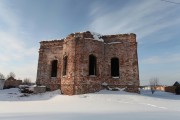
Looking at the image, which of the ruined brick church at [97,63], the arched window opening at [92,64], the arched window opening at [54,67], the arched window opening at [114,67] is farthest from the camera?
the arched window opening at [54,67]

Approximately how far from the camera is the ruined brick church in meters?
13.8

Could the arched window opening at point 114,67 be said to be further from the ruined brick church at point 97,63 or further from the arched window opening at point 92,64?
the arched window opening at point 92,64

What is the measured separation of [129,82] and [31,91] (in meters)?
7.87

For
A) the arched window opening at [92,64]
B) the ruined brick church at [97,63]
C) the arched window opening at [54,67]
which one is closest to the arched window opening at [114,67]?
the ruined brick church at [97,63]

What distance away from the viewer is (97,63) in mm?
14406

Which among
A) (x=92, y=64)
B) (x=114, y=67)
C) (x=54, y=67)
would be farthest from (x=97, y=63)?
(x=54, y=67)

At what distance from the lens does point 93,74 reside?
14367mm

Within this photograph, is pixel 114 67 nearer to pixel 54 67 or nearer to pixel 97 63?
pixel 97 63

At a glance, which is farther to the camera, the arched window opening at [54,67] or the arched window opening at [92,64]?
the arched window opening at [54,67]

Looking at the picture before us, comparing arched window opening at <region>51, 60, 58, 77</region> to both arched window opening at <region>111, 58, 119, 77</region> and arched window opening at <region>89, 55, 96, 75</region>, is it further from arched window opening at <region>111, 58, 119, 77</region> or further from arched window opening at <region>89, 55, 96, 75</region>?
arched window opening at <region>111, 58, 119, 77</region>

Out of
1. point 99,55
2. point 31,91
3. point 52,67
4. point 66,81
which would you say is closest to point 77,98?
point 66,81

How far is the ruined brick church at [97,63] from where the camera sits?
13.8 m

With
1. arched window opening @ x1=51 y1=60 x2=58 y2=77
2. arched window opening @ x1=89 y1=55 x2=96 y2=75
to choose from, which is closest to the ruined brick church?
arched window opening @ x1=89 y1=55 x2=96 y2=75

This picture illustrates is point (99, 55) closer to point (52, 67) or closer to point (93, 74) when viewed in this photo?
point (93, 74)
